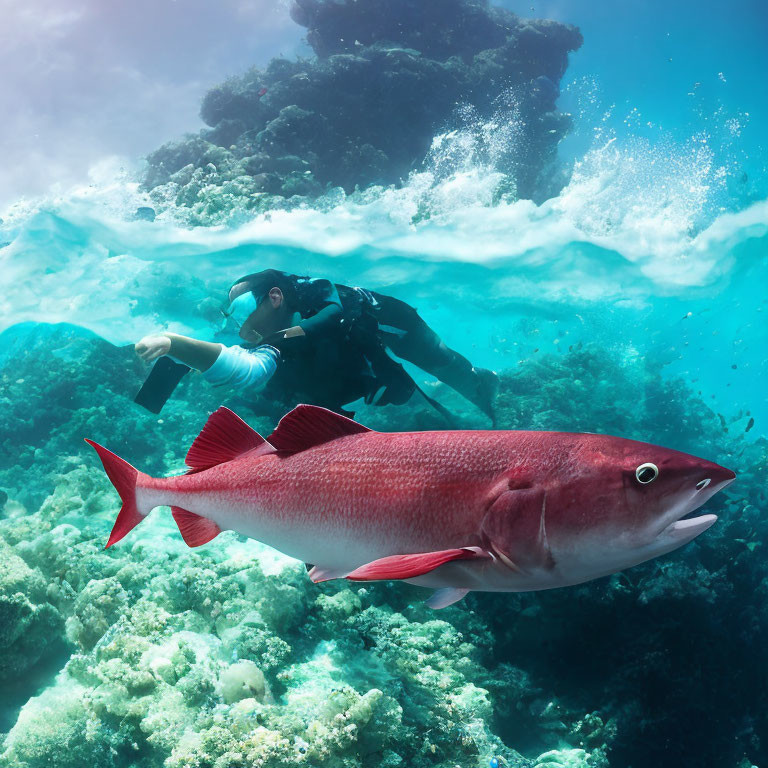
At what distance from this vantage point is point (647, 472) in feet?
2.74

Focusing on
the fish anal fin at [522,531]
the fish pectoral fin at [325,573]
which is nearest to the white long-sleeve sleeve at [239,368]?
the fish pectoral fin at [325,573]

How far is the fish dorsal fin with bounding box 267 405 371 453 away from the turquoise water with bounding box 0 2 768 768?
222 centimetres

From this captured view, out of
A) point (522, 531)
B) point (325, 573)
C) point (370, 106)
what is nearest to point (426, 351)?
point (325, 573)

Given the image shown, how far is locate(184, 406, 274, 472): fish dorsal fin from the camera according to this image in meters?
1.33

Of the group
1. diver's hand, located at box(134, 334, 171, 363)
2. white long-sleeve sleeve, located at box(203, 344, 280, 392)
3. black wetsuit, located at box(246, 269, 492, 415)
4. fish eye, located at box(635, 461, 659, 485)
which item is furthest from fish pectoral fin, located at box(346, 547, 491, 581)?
black wetsuit, located at box(246, 269, 492, 415)

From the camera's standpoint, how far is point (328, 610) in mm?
3928

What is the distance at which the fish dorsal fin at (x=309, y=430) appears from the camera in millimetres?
1196

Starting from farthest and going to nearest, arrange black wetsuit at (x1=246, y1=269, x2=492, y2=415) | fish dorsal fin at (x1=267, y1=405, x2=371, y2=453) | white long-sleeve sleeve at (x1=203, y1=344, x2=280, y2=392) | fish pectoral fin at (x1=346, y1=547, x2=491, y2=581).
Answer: black wetsuit at (x1=246, y1=269, x2=492, y2=415)
white long-sleeve sleeve at (x1=203, y1=344, x2=280, y2=392)
fish dorsal fin at (x1=267, y1=405, x2=371, y2=453)
fish pectoral fin at (x1=346, y1=547, x2=491, y2=581)

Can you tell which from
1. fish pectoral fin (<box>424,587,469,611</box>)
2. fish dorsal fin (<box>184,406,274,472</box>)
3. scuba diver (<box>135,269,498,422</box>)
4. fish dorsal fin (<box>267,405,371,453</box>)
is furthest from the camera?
scuba diver (<box>135,269,498,422</box>)

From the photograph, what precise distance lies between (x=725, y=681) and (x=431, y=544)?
5653 mm

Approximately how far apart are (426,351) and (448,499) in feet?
22.1

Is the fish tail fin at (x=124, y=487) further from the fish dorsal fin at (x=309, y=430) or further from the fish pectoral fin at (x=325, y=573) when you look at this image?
the fish pectoral fin at (x=325, y=573)

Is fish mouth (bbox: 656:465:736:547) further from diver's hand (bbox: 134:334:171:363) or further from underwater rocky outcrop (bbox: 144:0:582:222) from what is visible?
underwater rocky outcrop (bbox: 144:0:582:222)

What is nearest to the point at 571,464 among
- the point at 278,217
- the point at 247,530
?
the point at 247,530
